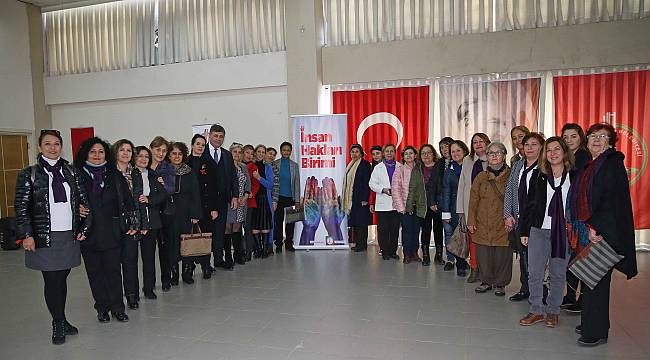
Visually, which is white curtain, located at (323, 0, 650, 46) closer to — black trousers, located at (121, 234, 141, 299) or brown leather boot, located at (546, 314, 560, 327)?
brown leather boot, located at (546, 314, 560, 327)

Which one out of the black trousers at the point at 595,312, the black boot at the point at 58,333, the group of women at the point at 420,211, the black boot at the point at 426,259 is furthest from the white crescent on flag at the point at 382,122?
the black boot at the point at 58,333

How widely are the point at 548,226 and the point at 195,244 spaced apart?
128 inches

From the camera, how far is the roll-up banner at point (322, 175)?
6.07 meters

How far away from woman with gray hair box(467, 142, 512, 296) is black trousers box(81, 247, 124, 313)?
3.20 meters

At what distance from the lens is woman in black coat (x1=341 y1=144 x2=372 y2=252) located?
5879mm

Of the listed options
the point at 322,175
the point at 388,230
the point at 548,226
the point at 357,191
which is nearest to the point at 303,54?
the point at 322,175

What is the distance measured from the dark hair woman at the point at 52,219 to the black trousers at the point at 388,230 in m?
3.45

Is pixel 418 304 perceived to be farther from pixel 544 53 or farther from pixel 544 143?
pixel 544 53

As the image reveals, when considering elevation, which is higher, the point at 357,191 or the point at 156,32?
the point at 156,32

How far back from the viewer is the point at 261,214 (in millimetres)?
5711

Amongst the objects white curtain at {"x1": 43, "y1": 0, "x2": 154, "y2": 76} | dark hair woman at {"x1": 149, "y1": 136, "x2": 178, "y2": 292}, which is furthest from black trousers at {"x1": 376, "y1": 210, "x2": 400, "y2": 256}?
white curtain at {"x1": 43, "y1": 0, "x2": 154, "y2": 76}

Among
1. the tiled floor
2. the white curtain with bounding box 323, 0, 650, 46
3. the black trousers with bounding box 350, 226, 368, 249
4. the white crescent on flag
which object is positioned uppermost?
the white curtain with bounding box 323, 0, 650, 46

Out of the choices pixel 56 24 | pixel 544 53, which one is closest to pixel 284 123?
pixel 544 53

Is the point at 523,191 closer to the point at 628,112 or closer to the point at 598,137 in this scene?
the point at 598,137
